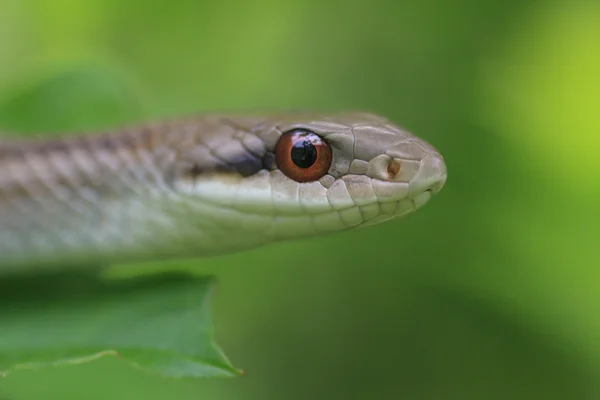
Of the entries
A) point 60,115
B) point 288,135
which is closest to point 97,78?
point 60,115

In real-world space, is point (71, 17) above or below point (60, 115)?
above

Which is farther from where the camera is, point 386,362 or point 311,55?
point 311,55

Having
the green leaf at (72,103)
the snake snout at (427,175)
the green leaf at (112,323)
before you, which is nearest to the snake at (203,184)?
the snake snout at (427,175)

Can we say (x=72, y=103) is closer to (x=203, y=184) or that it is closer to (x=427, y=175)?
(x=203, y=184)

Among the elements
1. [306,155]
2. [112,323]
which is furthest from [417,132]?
[112,323]

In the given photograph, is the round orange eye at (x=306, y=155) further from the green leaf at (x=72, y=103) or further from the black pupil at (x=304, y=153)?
the green leaf at (x=72, y=103)

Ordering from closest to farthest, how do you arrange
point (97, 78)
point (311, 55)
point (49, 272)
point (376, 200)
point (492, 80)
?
point (376, 200) → point (49, 272) → point (97, 78) → point (492, 80) → point (311, 55)

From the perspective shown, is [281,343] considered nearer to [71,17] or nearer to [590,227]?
[590,227]
